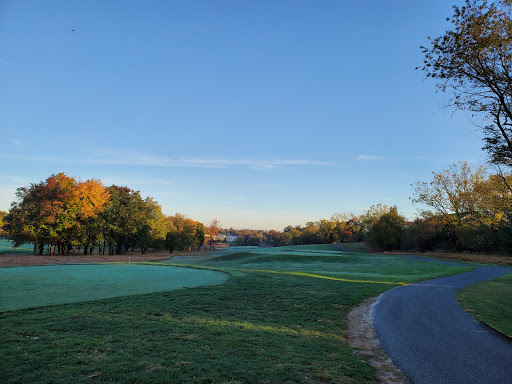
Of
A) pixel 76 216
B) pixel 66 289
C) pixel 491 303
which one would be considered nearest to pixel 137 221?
pixel 76 216

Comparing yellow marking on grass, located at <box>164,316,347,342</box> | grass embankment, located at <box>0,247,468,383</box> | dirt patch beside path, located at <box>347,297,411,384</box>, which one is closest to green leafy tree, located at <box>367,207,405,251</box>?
dirt patch beside path, located at <box>347,297,411,384</box>

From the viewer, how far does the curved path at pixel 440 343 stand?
6.08 metres

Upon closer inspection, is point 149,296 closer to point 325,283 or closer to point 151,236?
point 325,283

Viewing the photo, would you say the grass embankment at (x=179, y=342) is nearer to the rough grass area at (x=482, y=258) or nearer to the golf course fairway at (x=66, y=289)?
the golf course fairway at (x=66, y=289)

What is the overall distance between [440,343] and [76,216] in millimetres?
46082

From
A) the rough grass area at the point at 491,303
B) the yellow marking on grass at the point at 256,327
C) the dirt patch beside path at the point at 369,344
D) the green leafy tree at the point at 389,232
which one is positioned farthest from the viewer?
the green leafy tree at the point at 389,232

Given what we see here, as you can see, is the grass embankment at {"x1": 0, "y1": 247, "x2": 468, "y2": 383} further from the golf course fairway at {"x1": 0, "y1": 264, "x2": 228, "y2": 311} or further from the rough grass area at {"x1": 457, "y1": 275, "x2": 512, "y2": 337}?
the rough grass area at {"x1": 457, "y1": 275, "x2": 512, "y2": 337}

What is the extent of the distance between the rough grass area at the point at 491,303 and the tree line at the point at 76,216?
4280cm

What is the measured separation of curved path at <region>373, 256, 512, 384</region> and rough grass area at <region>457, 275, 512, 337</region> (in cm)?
51

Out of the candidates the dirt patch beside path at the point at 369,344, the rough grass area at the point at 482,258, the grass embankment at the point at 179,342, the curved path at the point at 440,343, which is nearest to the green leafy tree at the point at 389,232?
the rough grass area at the point at 482,258

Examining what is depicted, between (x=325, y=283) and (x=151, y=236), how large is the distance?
146 ft

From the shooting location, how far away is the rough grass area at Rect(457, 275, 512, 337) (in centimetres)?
1045

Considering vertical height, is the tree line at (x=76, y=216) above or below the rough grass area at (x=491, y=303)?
above

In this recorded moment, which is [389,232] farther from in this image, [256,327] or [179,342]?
[179,342]
